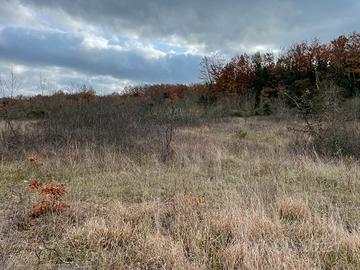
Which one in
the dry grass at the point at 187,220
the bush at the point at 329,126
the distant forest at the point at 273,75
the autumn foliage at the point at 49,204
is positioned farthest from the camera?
the distant forest at the point at 273,75

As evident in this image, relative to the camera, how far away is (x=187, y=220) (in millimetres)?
4891

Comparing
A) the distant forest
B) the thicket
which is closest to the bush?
the thicket

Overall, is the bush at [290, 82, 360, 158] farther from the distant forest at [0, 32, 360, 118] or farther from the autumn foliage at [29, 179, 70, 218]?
the distant forest at [0, 32, 360, 118]

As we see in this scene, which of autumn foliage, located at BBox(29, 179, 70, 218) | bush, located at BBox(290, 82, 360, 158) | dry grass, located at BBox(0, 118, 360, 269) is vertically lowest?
dry grass, located at BBox(0, 118, 360, 269)

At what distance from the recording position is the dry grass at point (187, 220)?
3856mm

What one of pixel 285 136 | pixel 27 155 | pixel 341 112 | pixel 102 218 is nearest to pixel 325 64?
pixel 285 136

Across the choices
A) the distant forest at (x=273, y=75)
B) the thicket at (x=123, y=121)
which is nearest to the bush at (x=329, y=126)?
the thicket at (x=123, y=121)

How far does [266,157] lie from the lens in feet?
34.3

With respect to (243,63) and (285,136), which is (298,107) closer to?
(285,136)

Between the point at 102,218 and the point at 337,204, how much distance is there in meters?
3.35

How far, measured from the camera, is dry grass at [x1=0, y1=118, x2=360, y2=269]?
386cm

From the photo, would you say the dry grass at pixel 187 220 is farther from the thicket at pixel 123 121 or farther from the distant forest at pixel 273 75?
the distant forest at pixel 273 75

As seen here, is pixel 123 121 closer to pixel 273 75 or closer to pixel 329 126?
pixel 329 126

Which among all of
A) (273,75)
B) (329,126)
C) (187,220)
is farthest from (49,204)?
(273,75)
